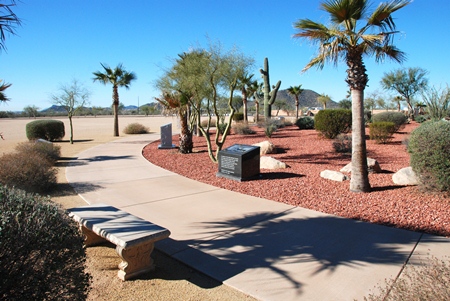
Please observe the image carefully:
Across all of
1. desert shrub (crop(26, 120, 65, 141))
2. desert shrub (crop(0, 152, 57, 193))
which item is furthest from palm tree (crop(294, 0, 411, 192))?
desert shrub (crop(26, 120, 65, 141))

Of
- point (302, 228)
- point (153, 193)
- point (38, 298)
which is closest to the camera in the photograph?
point (38, 298)

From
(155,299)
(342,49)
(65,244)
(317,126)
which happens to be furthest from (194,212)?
(317,126)

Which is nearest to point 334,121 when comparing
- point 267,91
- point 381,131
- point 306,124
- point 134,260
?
point 381,131

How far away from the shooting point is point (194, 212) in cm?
706

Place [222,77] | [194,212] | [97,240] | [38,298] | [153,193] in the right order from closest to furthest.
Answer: [38,298], [97,240], [194,212], [153,193], [222,77]

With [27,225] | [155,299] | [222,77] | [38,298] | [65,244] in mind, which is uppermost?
[222,77]

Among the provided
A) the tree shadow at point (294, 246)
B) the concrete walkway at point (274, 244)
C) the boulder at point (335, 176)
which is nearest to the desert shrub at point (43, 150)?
the concrete walkway at point (274, 244)

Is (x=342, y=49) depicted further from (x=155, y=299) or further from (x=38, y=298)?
(x=38, y=298)

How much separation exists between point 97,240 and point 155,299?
1929mm

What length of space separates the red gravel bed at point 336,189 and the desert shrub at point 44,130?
12199 mm

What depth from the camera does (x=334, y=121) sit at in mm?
17500

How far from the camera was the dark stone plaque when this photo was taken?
32.7 ft

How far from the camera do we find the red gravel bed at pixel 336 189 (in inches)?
→ 254

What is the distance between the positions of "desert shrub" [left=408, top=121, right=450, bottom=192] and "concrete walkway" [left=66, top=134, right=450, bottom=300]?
1910 mm
